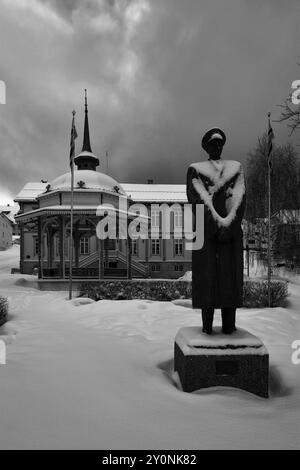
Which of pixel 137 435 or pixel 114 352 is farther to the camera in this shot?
pixel 114 352

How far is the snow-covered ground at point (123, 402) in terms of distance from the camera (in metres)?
2.67

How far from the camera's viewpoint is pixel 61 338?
6270 millimetres

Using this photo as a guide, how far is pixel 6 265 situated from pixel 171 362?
117 ft

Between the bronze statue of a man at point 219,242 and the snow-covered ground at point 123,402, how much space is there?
3.33 feet

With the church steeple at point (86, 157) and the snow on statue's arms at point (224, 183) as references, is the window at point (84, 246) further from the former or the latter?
the snow on statue's arms at point (224, 183)

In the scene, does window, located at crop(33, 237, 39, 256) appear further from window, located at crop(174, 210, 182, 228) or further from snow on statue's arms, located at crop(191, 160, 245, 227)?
snow on statue's arms, located at crop(191, 160, 245, 227)

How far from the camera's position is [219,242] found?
4.20 m

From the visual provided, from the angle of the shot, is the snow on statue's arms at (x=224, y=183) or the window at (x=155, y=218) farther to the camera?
the window at (x=155, y=218)

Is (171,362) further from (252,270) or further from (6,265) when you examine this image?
(6,265)

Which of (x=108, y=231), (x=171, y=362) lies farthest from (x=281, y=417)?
(x=108, y=231)

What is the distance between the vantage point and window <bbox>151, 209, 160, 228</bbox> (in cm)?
3450

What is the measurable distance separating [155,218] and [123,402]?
31.6 metres

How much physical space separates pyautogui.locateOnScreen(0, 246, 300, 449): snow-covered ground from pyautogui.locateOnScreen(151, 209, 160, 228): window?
28135 millimetres

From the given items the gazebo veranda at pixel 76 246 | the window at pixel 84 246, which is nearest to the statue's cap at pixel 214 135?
the gazebo veranda at pixel 76 246
